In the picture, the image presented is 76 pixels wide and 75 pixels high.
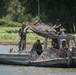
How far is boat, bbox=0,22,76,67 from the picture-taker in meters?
25.0

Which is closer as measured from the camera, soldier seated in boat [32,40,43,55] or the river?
the river

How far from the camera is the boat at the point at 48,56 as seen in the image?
24975 mm

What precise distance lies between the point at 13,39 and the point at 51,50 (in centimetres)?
2533

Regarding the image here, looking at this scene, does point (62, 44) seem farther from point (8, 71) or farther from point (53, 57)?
point (8, 71)

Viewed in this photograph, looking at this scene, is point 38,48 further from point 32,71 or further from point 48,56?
point 32,71

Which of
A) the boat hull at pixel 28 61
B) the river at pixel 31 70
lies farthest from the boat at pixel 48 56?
the river at pixel 31 70

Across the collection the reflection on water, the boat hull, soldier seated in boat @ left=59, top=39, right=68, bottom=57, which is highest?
soldier seated in boat @ left=59, top=39, right=68, bottom=57

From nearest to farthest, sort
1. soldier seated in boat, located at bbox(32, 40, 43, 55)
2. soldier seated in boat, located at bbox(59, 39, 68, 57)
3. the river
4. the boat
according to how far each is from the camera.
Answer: the river
the boat
soldier seated in boat, located at bbox(59, 39, 68, 57)
soldier seated in boat, located at bbox(32, 40, 43, 55)

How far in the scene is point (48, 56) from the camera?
84.2ft

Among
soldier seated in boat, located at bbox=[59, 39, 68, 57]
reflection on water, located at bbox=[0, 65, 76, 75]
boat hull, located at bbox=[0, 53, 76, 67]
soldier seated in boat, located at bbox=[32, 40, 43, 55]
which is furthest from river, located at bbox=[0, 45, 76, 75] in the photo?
soldier seated in boat, located at bbox=[32, 40, 43, 55]

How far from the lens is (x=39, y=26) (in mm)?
26656

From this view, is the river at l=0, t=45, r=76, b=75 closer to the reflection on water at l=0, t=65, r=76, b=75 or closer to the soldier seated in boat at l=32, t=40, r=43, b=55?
the reflection on water at l=0, t=65, r=76, b=75

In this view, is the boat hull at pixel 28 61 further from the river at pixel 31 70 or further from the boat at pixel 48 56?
the river at pixel 31 70

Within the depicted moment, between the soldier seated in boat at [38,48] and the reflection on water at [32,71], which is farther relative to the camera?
the soldier seated in boat at [38,48]
